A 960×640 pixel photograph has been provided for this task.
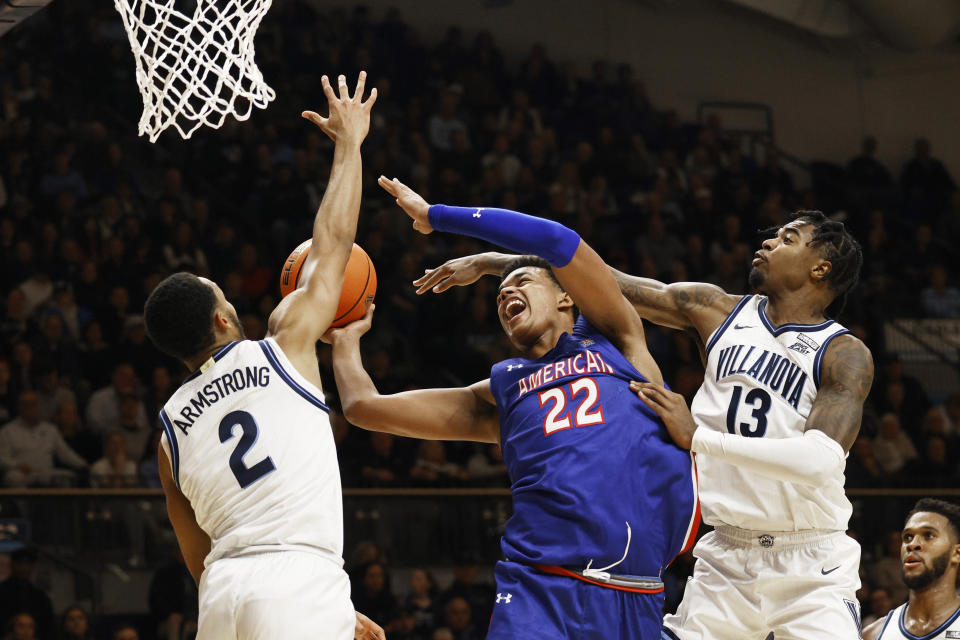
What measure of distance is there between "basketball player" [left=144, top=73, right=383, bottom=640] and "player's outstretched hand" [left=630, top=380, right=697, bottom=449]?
3.70 feet

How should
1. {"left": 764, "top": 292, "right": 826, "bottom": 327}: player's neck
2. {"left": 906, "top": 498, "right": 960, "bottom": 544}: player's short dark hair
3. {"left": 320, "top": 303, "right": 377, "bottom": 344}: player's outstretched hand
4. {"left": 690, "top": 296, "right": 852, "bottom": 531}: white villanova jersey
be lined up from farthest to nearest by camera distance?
{"left": 906, "top": 498, "right": 960, "bottom": 544}: player's short dark hair < {"left": 764, "top": 292, "right": 826, "bottom": 327}: player's neck < {"left": 320, "top": 303, "right": 377, "bottom": 344}: player's outstretched hand < {"left": 690, "top": 296, "right": 852, "bottom": 531}: white villanova jersey

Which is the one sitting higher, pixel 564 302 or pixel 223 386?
pixel 564 302

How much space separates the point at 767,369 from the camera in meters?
4.60

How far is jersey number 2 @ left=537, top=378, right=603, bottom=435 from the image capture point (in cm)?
415

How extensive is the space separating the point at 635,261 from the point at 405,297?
2.76 metres

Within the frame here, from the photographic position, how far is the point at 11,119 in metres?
11.2

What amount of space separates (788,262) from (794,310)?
0.19 m

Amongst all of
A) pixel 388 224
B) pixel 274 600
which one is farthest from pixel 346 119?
pixel 388 224

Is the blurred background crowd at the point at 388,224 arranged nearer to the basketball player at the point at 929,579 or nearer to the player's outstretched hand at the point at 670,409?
the basketball player at the point at 929,579

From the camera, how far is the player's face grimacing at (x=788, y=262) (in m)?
4.77

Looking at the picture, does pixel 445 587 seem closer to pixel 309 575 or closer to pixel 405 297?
pixel 405 297

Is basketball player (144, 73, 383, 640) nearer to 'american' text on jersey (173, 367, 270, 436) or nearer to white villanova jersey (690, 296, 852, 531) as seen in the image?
'american' text on jersey (173, 367, 270, 436)

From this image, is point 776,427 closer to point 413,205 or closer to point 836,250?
point 836,250

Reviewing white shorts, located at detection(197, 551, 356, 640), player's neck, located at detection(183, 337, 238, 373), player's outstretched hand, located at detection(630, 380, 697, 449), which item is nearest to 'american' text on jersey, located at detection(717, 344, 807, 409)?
player's outstretched hand, located at detection(630, 380, 697, 449)
